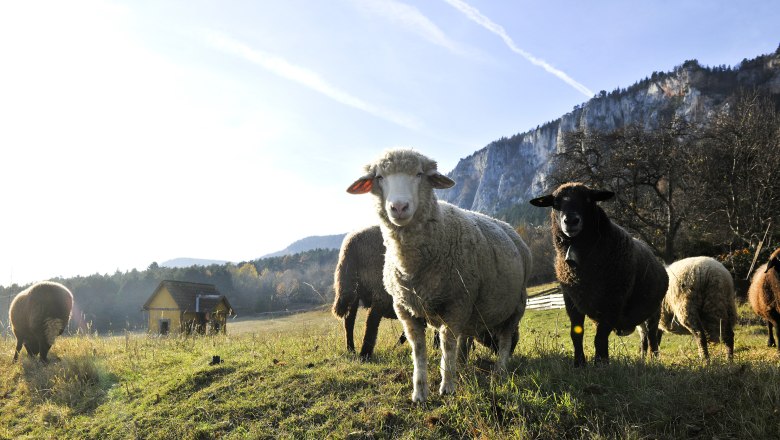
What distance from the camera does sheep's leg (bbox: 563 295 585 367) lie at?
5145 millimetres

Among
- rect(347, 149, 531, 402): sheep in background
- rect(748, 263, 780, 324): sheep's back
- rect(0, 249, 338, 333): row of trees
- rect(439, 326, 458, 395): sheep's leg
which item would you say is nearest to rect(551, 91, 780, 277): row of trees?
rect(748, 263, 780, 324): sheep's back

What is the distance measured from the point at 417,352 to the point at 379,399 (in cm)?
68

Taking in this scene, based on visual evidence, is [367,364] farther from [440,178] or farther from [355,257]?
[440,178]

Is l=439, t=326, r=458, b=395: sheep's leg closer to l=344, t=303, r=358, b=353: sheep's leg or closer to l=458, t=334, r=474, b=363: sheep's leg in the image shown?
l=458, t=334, r=474, b=363: sheep's leg

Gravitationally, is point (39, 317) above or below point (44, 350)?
above

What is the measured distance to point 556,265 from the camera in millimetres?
5977

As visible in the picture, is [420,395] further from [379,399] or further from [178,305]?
[178,305]

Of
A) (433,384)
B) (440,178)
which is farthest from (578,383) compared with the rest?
(440,178)

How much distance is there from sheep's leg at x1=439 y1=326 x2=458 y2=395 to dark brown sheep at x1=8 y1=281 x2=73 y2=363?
1062 cm

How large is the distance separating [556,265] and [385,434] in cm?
344

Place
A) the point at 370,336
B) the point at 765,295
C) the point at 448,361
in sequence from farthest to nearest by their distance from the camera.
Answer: the point at 765,295 → the point at 370,336 → the point at 448,361

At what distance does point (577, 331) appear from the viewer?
546 cm

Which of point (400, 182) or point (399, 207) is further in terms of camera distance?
point (400, 182)

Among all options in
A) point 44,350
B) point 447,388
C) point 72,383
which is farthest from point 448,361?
point 44,350
